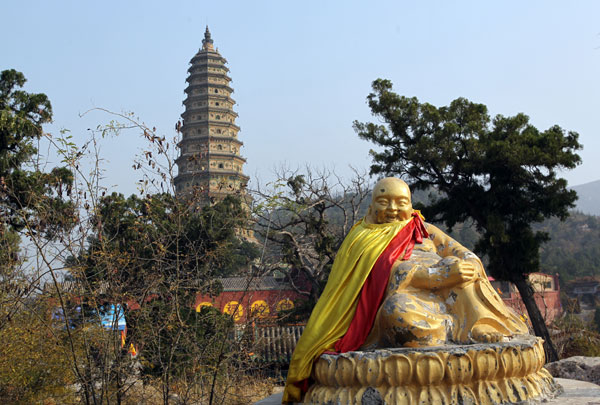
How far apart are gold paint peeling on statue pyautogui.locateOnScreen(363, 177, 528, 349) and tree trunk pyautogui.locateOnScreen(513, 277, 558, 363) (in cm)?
654

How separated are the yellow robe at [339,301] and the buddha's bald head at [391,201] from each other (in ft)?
0.26

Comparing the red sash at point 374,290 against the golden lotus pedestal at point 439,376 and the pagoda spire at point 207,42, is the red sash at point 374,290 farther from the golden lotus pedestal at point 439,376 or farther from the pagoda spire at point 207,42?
the pagoda spire at point 207,42

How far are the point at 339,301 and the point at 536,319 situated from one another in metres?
7.27

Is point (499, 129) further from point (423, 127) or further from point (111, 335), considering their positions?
point (111, 335)

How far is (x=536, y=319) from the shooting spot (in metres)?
10.8

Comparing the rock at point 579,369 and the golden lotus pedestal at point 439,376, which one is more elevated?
the golden lotus pedestal at point 439,376

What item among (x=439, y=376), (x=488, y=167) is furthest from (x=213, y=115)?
(x=439, y=376)

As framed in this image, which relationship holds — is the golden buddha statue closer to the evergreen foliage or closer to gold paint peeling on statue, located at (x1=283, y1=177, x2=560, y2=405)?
gold paint peeling on statue, located at (x1=283, y1=177, x2=560, y2=405)

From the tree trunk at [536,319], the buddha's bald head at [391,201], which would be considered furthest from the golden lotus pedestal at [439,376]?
the tree trunk at [536,319]

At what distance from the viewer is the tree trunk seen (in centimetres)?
1048

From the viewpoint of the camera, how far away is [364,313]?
4.71m

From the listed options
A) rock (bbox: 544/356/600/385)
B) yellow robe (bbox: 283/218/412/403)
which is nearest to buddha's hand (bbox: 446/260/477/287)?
yellow robe (bbox: 283/218/412/403)

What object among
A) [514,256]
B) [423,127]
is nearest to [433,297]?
[514,256]

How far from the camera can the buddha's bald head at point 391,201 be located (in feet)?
17.3
